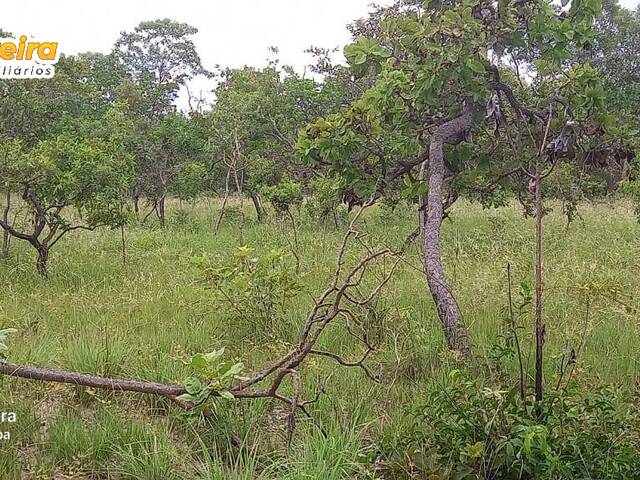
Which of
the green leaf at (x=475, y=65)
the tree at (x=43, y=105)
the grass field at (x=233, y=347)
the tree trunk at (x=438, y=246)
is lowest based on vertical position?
the grass field at (x=233, y=347)

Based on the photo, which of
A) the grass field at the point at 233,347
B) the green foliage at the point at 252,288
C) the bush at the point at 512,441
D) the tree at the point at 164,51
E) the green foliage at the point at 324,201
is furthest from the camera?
the tree at the point at 164,51

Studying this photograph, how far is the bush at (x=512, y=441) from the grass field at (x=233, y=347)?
0.82 feet

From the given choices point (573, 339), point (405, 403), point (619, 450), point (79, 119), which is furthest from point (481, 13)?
point (79, 119)

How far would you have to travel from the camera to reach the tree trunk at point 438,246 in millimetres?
3418

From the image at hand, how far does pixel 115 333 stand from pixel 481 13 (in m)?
3.21

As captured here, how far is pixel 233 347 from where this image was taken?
4012mm

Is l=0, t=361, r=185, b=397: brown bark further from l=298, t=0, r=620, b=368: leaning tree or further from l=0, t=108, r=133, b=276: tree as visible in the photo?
l=0, t=108, r=133, b=276: tree

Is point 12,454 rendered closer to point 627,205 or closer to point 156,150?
point 156,150

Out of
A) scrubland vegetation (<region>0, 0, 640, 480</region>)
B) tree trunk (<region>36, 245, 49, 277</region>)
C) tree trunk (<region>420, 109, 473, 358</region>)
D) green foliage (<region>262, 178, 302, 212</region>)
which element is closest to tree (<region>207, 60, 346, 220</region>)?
green foliage (<region>262, 178, 302, 212</region>)

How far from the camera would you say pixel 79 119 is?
11461mm

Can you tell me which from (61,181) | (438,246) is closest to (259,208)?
(61,181)

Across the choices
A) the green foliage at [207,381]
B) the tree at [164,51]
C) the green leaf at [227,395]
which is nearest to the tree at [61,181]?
the green foliage at [207,381]

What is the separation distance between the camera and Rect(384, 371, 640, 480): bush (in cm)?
219

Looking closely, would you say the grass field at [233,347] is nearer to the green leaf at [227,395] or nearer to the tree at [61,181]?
the green leaf at [227,395]
